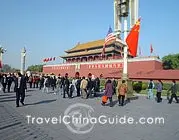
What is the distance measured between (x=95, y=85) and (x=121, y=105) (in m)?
4.87

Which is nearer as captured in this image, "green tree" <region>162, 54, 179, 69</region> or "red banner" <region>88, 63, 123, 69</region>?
"red banner" <region>88, 63, 123, 69</region>

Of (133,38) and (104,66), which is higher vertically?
(104,66)

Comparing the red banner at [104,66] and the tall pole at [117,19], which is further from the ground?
the tall pole at [117,19]

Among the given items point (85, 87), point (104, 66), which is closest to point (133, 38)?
point (85, 87)

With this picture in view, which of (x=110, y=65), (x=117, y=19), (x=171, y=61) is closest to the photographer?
(x=117, y=19)

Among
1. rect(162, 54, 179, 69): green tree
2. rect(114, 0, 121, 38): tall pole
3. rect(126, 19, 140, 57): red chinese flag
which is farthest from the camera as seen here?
rect(162, 54, 179, 69): green tree

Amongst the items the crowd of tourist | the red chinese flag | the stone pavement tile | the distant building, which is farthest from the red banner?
the stone pavement tile

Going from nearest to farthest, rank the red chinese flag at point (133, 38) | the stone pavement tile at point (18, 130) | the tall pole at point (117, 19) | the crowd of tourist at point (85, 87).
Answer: the stone pavement tile at point (18, 130), the crowd of tourist at point (85, 87), the red chinese flag at point (133, 38), the tall pole at point (117, 19)

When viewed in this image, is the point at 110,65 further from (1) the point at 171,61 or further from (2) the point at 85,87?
(2) the point at 85,87

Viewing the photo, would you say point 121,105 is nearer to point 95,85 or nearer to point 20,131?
point 95,85

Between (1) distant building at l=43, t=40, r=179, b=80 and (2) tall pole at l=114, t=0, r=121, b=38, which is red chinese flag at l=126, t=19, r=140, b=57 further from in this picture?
(1) distant building at l=43, t=40, r=179, b=80

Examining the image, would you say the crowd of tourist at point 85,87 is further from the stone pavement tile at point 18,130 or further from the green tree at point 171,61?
the green tree at point 171,61

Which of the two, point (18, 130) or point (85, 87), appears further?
point (85, 87)

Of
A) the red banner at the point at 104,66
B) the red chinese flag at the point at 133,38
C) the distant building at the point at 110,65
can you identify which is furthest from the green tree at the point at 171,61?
→ the red chinese flag at the point at 133,38
